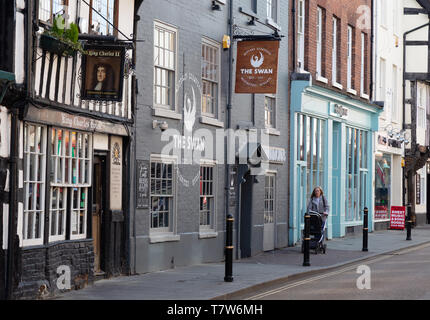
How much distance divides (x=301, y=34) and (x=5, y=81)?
16313 millimetres

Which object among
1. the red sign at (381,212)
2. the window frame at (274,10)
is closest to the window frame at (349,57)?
the red sign at (381,212)

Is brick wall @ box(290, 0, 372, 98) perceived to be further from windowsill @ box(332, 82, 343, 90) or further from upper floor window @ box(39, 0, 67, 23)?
upper floor window @ box(39, 0, 67, 23)

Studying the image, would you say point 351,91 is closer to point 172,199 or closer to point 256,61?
point 256,61

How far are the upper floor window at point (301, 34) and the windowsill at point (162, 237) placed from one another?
9913 millimetres

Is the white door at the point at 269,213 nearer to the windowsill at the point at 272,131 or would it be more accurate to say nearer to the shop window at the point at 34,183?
the windowsill at the point at 272,131

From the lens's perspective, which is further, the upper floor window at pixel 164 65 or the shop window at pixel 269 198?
the shop window at pixel 269 198

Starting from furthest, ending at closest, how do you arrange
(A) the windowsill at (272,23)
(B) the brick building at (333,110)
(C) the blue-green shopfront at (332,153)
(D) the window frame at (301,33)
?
(D) the window frame at (301,33), (B) the brick building at (333,110), (C) the blue-green shopfront at (332,153), (A) the windowsill at (272,23)

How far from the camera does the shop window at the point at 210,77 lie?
20.9m

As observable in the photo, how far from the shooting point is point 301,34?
90.0 ft

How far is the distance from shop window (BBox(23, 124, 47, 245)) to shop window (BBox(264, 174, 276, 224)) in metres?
11.4

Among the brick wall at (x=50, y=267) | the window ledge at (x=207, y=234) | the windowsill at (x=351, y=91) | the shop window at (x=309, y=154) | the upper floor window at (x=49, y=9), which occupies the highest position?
the windowsill at (x=351, y=91)

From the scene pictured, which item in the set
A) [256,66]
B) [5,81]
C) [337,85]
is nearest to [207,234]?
[256,66]
